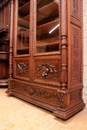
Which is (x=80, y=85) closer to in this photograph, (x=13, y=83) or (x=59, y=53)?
(x=59, y=53)

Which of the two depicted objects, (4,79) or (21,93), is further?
(4,79)

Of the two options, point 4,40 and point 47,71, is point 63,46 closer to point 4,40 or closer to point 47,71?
point 47,71

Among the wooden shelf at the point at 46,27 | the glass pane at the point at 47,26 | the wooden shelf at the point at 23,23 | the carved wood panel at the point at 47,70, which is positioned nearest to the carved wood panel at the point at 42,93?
the carved wood panel at the point at 47,70

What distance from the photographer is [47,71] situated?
4.81ft

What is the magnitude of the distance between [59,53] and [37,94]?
643 mm

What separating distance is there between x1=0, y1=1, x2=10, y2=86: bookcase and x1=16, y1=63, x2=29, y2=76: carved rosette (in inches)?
29.4

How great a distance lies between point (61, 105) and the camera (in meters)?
1.26

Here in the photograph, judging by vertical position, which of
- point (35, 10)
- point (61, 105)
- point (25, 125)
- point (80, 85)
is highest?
point (35, 10)

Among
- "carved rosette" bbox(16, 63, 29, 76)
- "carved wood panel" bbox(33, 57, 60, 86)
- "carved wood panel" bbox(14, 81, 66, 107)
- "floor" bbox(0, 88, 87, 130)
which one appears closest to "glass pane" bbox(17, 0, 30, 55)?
"carved rosette" bbox(16, 63, 29, 76)

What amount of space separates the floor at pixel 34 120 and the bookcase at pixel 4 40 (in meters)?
1.25

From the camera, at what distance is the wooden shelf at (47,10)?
1.52 meters

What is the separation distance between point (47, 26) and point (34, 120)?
119 cm

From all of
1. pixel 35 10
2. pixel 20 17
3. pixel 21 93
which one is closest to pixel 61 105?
pixel 21 93

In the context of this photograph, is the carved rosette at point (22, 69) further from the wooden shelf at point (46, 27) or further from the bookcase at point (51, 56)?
the wooden shelf at point (46, 27)
